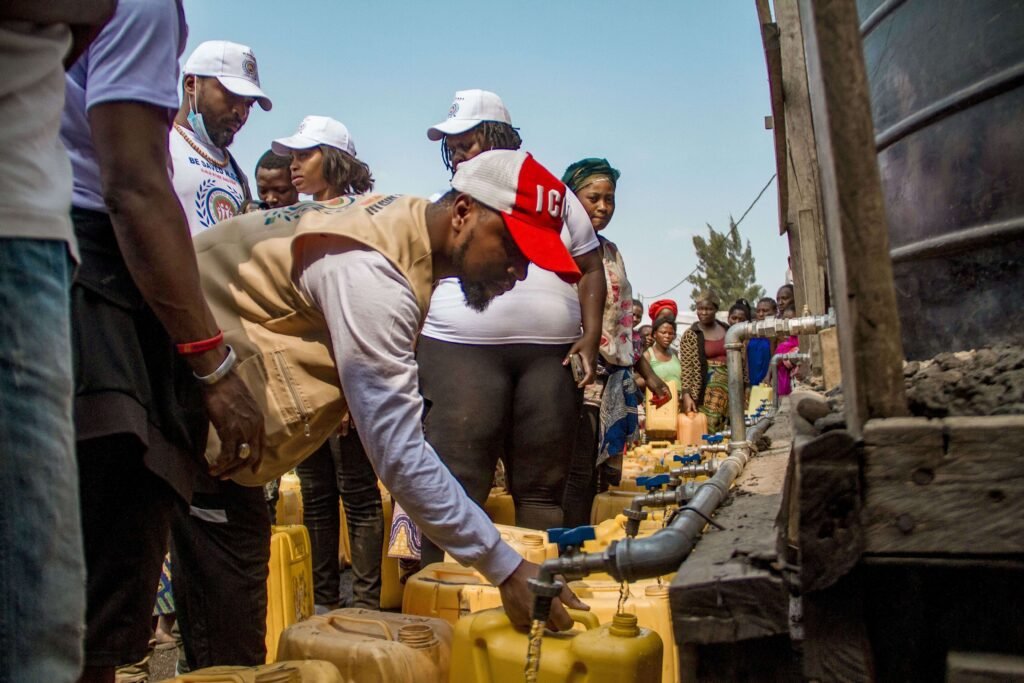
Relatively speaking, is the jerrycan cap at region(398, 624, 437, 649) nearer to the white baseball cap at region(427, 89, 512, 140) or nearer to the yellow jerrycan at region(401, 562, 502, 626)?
the yellow jerrycan at region(401, 562, 502, 626)

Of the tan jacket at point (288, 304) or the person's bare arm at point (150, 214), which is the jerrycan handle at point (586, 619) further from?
the person's bare arm at point (150, 214)

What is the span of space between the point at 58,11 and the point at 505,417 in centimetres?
231

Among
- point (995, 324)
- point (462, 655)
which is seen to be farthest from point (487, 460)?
point (995, 324)

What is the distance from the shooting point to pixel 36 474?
123 centimetres

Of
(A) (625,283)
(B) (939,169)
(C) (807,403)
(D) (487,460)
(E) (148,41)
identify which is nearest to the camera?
(C) (807,403)

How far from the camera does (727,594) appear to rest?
120cm

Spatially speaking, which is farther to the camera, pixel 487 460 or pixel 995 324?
pixel 487 460

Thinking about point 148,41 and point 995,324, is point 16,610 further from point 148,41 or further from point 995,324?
point 995,324

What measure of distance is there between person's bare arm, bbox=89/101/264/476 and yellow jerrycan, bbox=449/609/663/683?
3.28 feet

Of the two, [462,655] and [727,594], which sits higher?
[727,594]

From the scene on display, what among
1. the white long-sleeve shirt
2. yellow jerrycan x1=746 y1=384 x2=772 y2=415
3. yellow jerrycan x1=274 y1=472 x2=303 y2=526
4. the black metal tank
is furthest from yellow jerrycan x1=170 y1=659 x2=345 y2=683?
yellow jerrycan x1=746 y1=384 x2=772 y2=415

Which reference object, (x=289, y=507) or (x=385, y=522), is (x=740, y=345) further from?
(x=289, y=507)

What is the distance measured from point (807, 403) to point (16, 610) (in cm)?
112

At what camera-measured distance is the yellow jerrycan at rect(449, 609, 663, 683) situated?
2.14 metres
